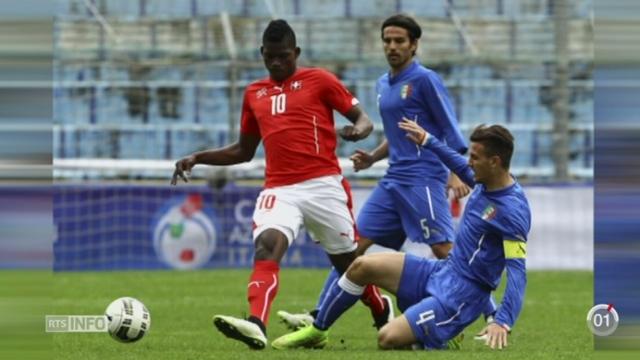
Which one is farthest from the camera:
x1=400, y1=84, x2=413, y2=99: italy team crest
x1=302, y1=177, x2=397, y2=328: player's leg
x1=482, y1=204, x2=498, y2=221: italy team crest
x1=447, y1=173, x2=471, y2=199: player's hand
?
x1=400, y1=84, x2=413, y2=99: italy team crest

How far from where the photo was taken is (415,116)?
363 inches

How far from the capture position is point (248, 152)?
8.70m

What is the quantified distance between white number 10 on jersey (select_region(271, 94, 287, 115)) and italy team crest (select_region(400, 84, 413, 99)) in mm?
1309

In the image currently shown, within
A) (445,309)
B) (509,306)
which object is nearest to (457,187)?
(445,309)

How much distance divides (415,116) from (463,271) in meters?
1.99

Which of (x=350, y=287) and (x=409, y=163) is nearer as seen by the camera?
(x=350, y=287)

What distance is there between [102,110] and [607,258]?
22.8m

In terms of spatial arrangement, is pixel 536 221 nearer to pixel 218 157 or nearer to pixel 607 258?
pixel 218 157

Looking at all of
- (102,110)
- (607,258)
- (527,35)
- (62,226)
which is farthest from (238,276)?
(607,258)

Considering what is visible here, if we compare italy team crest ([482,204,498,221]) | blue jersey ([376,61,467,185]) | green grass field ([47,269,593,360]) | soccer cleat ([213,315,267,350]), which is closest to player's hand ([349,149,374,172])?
blue jersey ([376,61,467,185])

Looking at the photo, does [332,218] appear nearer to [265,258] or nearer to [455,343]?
[265,258]

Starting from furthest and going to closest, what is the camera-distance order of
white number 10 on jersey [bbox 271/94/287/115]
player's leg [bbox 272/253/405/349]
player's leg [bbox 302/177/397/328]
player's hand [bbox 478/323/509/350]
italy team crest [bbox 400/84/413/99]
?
italy team crest [bbox 400/84/413/99], white number 10 on jersey [bbox 271/94/287/115], player's leg [bbox 302/177/397/328], player's leg [bbox 272/253/405/349], player's hand [bbox 478/323/509/350]

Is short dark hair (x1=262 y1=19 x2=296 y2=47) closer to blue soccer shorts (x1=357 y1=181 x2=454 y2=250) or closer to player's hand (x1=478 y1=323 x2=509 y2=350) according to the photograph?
blue soccer shorts (x1=357 y1=181 x2=454 y2=250)

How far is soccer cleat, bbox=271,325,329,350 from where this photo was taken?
793cm
